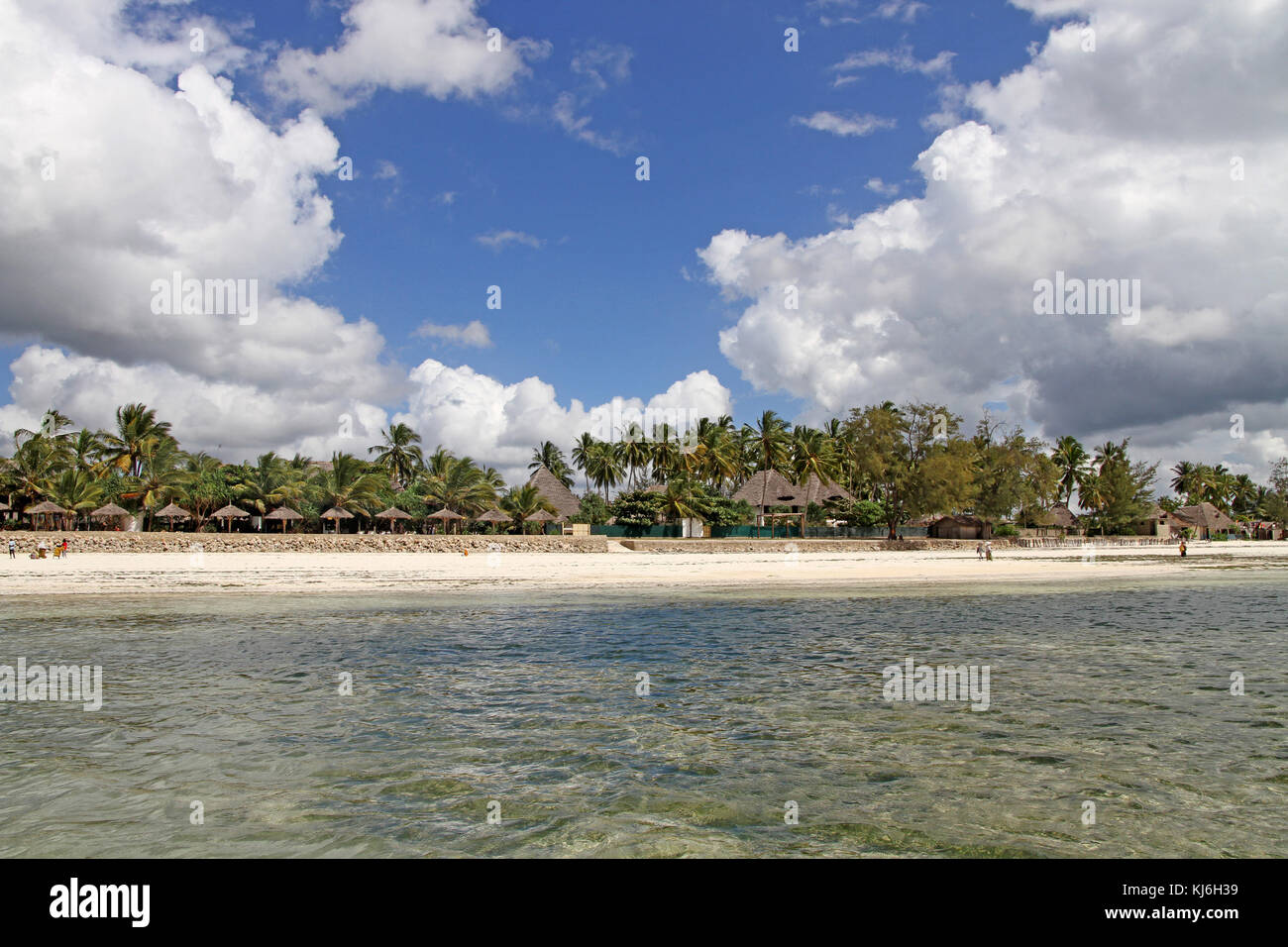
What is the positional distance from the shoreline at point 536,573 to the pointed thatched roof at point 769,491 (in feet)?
81.0

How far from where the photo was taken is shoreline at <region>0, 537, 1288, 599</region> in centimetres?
2612

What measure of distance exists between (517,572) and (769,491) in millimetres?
44035

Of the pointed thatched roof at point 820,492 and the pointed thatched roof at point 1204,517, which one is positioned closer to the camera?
the pointed thatched roof at point 820,492

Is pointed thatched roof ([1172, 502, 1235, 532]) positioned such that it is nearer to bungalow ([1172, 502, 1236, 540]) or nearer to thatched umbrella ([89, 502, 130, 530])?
bungalow ([1172, 502, 1236, 540])

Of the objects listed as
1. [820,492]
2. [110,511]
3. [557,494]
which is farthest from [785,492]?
[110,511]

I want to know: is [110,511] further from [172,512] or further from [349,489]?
[349,489]

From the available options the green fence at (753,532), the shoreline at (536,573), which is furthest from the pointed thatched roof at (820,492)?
the shoreline at (536,573)

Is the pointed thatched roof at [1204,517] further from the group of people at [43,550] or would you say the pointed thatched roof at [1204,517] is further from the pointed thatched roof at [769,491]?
the group of people at [43,550]

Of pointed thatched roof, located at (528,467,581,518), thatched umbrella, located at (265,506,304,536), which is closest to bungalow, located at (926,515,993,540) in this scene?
pointed thatched roof, located at (528,467,581,518)

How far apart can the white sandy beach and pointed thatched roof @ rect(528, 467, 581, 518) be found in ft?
63.9

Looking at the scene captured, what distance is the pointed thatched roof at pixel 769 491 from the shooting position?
236 ft

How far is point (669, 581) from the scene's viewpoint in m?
29.0

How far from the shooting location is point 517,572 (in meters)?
33.0
